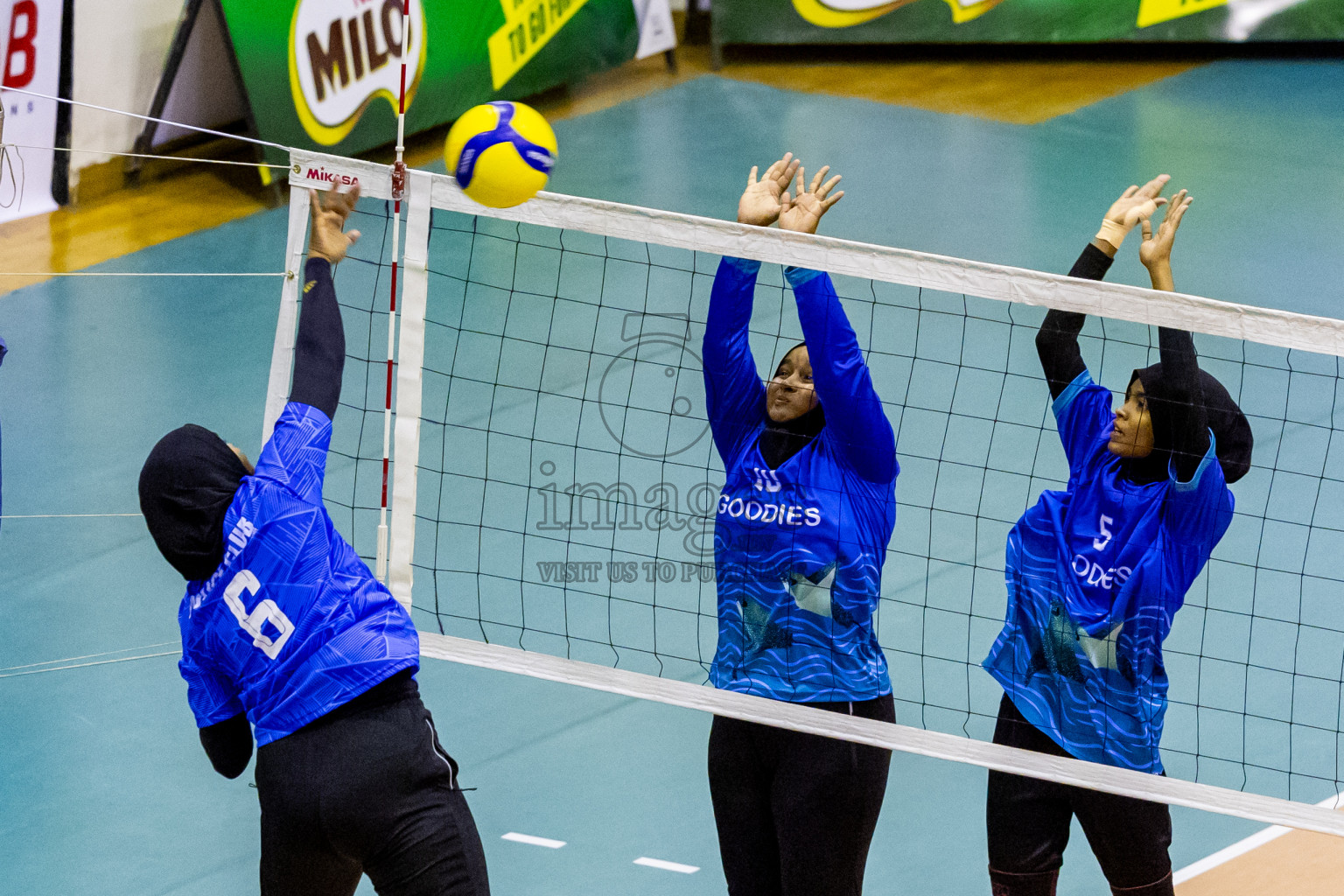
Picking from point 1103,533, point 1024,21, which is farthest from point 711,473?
point 1024,21

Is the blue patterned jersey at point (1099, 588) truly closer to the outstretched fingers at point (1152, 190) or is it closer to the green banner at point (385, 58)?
the outstretched fingers at point (1152, 190)

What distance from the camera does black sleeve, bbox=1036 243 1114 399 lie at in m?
4.19

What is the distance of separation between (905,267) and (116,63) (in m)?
7.73

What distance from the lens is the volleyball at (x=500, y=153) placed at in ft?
13.4

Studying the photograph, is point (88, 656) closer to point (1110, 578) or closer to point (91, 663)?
point (91, 663)

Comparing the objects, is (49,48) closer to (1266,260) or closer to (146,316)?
(146,316)

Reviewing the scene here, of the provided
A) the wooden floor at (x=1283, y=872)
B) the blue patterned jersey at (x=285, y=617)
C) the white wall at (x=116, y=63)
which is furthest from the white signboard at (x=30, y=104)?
the wooden floor at (x=1283, y=872)

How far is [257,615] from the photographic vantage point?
358cm

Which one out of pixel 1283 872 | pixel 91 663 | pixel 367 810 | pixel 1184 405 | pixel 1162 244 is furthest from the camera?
pixel 91 663

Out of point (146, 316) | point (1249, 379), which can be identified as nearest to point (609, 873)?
point (1249, 379)

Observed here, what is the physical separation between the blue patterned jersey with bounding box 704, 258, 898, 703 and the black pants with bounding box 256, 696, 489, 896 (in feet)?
2.97

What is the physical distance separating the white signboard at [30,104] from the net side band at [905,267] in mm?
6240

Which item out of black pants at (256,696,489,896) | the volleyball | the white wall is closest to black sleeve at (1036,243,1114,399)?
the volleyball

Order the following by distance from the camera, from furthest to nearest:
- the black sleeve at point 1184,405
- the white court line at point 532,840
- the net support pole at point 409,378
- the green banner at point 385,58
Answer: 1. the green banner at point 385,58
2. the white court line at point 532,840
3. the net support pole at point 409,378
4. the black sleeve at point 1184,405
